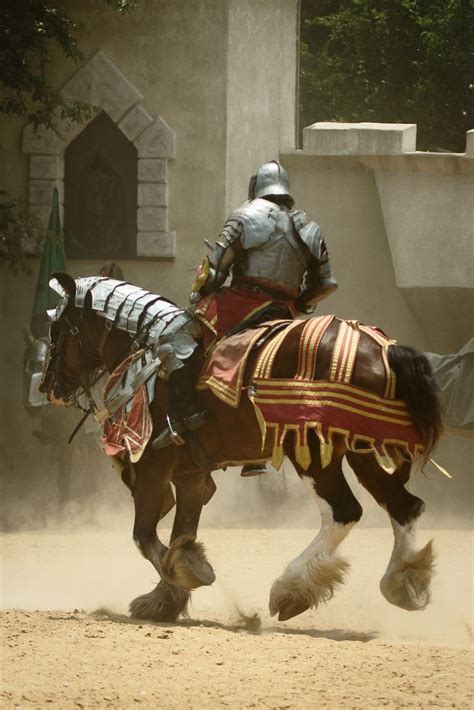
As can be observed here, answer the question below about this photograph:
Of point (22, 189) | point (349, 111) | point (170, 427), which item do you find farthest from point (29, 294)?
point (349, 111)

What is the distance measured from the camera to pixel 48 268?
14.4m

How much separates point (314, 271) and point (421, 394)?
1.29 m

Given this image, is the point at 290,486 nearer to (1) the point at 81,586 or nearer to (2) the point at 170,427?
(1) the point at 81,586

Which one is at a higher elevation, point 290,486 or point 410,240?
point 410,240

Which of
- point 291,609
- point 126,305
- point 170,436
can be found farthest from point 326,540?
point 126,305

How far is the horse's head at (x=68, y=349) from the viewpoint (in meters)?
9.72

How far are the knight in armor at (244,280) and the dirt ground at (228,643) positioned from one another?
1314 millimetres

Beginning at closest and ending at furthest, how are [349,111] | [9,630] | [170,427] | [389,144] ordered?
[9,630]
[170,427]
[389,144]
[349,111]

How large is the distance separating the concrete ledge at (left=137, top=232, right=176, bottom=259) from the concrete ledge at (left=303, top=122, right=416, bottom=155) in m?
1.45

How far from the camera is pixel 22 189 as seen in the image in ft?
48.2

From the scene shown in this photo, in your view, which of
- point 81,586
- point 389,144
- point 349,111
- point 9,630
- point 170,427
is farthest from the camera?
point 349,111

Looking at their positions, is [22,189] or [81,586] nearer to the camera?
[81,586]

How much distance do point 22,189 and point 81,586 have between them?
5.12 meters

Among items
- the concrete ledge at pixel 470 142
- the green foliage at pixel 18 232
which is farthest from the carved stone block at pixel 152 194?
the concrete ledge at pixel 470 142
